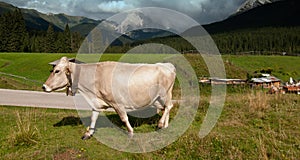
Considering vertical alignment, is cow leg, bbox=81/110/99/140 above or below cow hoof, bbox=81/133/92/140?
above

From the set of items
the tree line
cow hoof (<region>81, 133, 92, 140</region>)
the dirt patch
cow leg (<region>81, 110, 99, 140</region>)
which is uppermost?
the tree line

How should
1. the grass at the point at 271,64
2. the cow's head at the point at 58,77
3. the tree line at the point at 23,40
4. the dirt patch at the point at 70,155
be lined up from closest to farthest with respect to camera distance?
the dirt patch at the point at 70,155 < the cow's head at the point at 58,77 < the grass at the point at 271,64 < the tree line at the point at 23,40

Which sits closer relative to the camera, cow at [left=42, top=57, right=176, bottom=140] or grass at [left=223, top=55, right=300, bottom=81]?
cow at [left=42, top=57, right=176, bottom=140]

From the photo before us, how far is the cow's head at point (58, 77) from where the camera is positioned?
6785mm

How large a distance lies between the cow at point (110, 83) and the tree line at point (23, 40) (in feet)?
275

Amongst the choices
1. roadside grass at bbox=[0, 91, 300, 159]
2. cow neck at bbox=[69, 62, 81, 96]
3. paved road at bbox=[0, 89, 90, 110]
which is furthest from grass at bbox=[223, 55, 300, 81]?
cow neck at bbox=[69, 62, 81, 96]

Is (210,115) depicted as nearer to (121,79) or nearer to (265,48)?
(121,79)

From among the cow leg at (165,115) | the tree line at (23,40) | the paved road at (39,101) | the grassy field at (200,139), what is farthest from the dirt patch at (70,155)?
the tree line at (23,40)

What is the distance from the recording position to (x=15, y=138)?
22.7ft

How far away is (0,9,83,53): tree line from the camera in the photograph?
80.2 meters

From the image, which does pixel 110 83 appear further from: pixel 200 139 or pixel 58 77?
pixel 200 139

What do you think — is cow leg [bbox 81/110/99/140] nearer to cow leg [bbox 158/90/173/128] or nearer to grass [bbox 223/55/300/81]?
cow leg [bbox 158/90/173/128]

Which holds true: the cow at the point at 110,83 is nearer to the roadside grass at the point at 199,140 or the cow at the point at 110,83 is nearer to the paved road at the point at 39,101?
the roadside grass at the point at 199,140

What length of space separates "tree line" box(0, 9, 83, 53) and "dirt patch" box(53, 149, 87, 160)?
8480 cm
